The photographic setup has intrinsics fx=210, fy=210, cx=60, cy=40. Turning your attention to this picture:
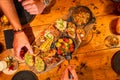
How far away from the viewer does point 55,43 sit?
196 cm

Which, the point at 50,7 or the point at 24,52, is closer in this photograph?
the point at 24,52

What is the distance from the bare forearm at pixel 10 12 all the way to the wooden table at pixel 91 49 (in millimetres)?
165

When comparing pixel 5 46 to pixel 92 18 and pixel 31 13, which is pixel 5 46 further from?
pixel 92 18

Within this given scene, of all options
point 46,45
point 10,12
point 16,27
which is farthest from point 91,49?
point 10,12

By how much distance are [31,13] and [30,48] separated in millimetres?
326

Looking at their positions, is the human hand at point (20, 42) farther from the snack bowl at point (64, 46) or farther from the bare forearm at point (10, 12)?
the snack bowl at point (64, 46)

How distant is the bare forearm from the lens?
192 centimetres

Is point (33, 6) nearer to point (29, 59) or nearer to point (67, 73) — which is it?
point (29, 59)

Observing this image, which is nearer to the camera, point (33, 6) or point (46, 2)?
point (33, 6)

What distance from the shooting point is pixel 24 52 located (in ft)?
6.35

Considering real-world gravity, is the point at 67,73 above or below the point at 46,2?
below

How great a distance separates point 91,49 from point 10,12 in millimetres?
824

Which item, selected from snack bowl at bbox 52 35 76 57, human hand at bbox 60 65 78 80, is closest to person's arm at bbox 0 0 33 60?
snack bowl at bbox 52 35 76 57

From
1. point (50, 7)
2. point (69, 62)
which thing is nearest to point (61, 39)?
point (69, 62)
